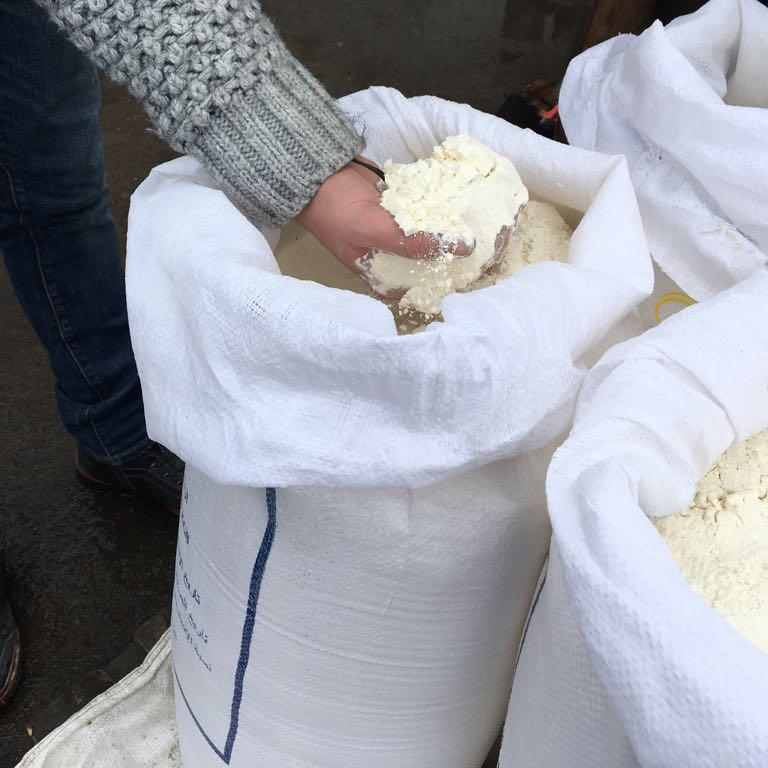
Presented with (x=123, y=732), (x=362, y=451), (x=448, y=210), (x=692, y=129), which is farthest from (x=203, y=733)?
(x=692, y=129)

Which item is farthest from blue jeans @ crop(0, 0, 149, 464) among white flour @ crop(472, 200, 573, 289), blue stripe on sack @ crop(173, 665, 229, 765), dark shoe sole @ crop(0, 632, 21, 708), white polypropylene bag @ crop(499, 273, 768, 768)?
white polypropylene bag @ crop(499, 273, 768, 768)

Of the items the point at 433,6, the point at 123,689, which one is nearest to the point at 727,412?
the point at 123,689

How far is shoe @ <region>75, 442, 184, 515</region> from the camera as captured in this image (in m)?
1.04

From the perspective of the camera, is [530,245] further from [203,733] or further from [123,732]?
[123,732]

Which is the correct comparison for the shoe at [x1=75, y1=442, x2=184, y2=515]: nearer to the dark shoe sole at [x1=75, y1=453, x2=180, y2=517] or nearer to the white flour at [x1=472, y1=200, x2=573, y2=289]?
the dark shoe sole at [x1=75, y1=453, x2=180, y2=517]

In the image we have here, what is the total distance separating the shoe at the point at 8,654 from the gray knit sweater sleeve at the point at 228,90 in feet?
2.18

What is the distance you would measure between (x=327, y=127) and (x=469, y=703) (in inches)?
18.7

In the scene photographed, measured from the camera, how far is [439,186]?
1.80ft

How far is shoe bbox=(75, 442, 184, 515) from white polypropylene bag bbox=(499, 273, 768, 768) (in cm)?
61

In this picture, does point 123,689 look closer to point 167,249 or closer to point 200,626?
point 200,626

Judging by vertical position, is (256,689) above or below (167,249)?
below

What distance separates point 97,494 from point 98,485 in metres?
0.01

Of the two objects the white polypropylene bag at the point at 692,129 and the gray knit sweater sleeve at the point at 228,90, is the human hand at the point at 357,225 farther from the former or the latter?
the white polypropylene bag at the point at 692,129

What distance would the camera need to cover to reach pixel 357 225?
541mm
